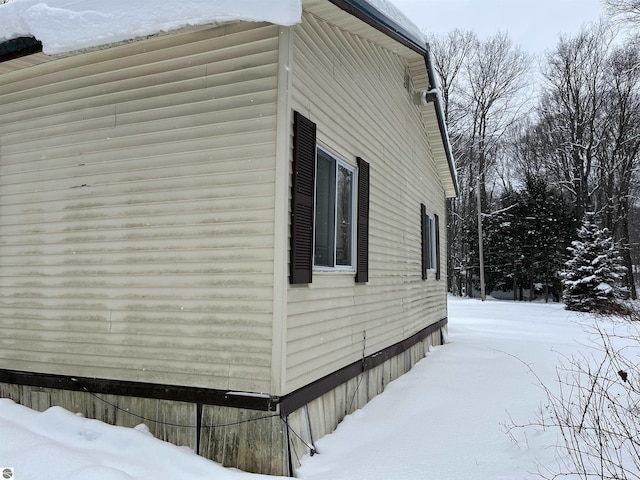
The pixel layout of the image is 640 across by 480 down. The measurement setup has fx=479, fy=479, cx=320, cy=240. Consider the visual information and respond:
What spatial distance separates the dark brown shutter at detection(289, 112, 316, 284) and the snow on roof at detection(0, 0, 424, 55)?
83cm

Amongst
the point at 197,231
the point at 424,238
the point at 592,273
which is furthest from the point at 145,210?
the point at 592,273

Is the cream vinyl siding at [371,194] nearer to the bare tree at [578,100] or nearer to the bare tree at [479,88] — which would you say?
the bare tree at [479,88]

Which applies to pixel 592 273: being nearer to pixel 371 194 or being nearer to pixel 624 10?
pixel 624 10

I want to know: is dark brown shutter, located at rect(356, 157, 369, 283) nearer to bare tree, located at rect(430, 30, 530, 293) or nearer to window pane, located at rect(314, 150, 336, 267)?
window pane, located at rect(314, 150, 336, 267)

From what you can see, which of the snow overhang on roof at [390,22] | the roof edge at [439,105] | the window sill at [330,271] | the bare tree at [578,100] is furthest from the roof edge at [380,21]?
the bare tree at [578,100]

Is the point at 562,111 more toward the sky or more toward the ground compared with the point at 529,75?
more toward the ground

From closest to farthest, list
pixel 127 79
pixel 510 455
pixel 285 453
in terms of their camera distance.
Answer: pixel 285 453, pixel 510 455, pixel 127 79

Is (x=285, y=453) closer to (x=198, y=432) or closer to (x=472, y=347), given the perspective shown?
(x=198, y=432)

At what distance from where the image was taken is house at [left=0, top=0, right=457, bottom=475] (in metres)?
3.72

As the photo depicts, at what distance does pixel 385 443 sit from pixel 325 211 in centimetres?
221

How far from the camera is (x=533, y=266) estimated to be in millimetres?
25172

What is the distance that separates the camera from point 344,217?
5109mm

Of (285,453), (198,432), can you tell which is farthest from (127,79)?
(285,453)

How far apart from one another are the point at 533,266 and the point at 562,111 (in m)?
8.28
